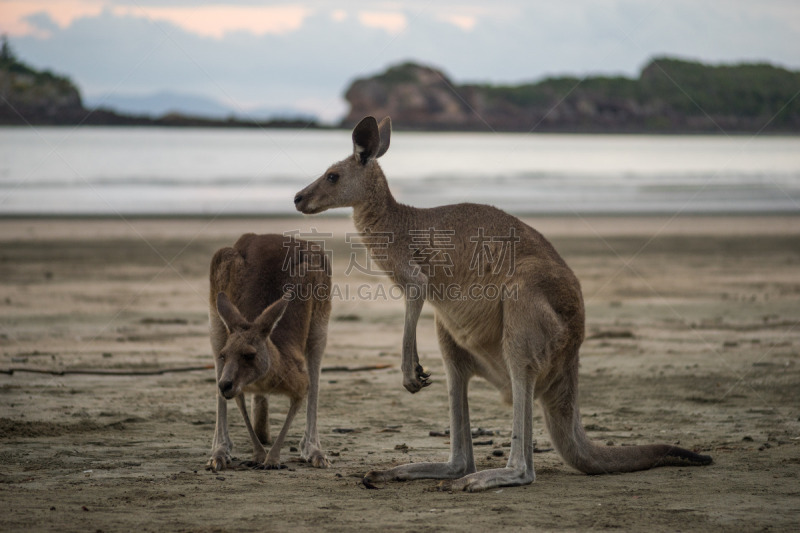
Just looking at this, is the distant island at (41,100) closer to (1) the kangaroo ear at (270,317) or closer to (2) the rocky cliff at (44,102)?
(2) the rocky cliff at (44,102)

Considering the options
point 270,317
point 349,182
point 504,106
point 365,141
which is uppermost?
point 504,106

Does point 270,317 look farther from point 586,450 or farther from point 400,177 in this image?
point 400,177

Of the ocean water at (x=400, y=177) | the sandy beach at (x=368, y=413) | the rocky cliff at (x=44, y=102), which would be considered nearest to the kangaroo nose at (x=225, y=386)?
the sandy beach at (x=368, y=413)

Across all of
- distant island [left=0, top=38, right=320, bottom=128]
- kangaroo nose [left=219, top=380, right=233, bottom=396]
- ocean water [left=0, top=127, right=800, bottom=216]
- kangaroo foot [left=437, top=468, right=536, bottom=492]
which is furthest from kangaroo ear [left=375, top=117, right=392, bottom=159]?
distant island [left=0, top=38, right=320, bottom=128]

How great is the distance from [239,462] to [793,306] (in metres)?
7.46

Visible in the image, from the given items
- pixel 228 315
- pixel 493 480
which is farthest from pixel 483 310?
pixel 228 315

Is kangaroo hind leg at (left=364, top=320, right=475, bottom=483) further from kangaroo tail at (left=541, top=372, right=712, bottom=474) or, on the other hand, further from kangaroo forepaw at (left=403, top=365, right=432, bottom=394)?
kangaroo tail at (left=541, top=372, right=712, bottom=474)

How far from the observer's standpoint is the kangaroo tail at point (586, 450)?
4.95m

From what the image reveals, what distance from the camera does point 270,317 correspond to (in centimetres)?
505

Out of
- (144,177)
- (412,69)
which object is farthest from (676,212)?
(412,69)

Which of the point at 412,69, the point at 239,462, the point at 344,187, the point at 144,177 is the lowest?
the point at 239,462

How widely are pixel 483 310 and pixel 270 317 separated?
1134 millimetres

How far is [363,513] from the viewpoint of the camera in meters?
4.22

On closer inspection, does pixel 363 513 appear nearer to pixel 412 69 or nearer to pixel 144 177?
pixel 144 177
